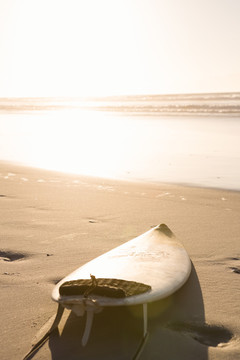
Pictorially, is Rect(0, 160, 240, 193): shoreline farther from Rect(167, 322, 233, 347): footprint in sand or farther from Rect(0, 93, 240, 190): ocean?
Rect(167, 322, 233, 347): footprint in sand

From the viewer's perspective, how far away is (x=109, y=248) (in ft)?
12.9

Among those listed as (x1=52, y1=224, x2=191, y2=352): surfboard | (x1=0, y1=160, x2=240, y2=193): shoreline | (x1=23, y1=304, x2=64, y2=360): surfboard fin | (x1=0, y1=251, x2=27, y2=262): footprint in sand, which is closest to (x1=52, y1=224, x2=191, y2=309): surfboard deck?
(x1=52, y1=224, x2=191, y2=352): surfboard

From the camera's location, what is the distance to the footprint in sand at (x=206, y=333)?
2.49 meters

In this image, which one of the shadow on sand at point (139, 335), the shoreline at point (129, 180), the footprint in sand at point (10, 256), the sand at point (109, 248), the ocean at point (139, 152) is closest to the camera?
the shadow on sand at point (139, 335)

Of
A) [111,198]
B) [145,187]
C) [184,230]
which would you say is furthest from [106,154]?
[184,230]

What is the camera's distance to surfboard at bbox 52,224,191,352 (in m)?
2.38

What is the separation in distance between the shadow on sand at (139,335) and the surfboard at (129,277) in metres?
0.09

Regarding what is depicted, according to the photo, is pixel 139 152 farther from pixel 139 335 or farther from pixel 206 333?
pixel 139 335

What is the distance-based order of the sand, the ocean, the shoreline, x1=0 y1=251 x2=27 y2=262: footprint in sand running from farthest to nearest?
the ocean < the shoreline < x1=0 y1=251 x2=27 y2=262: footprint in sand < the sand

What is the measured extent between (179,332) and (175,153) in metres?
7.04

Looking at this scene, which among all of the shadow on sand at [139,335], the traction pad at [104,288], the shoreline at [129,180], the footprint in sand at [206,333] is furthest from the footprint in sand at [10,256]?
the shoreline at [129,180]

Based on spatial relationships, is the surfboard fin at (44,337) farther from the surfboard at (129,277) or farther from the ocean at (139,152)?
the ocean at (139,152)

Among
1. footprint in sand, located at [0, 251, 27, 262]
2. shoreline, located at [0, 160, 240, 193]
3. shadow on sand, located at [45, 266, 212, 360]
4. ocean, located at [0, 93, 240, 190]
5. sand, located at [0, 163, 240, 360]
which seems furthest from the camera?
ocean, located at [0, 93, 240, 190]

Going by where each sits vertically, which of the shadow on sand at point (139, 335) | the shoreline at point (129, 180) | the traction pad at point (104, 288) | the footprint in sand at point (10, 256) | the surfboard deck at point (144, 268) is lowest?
the shadow on sand at point (139, 335)
